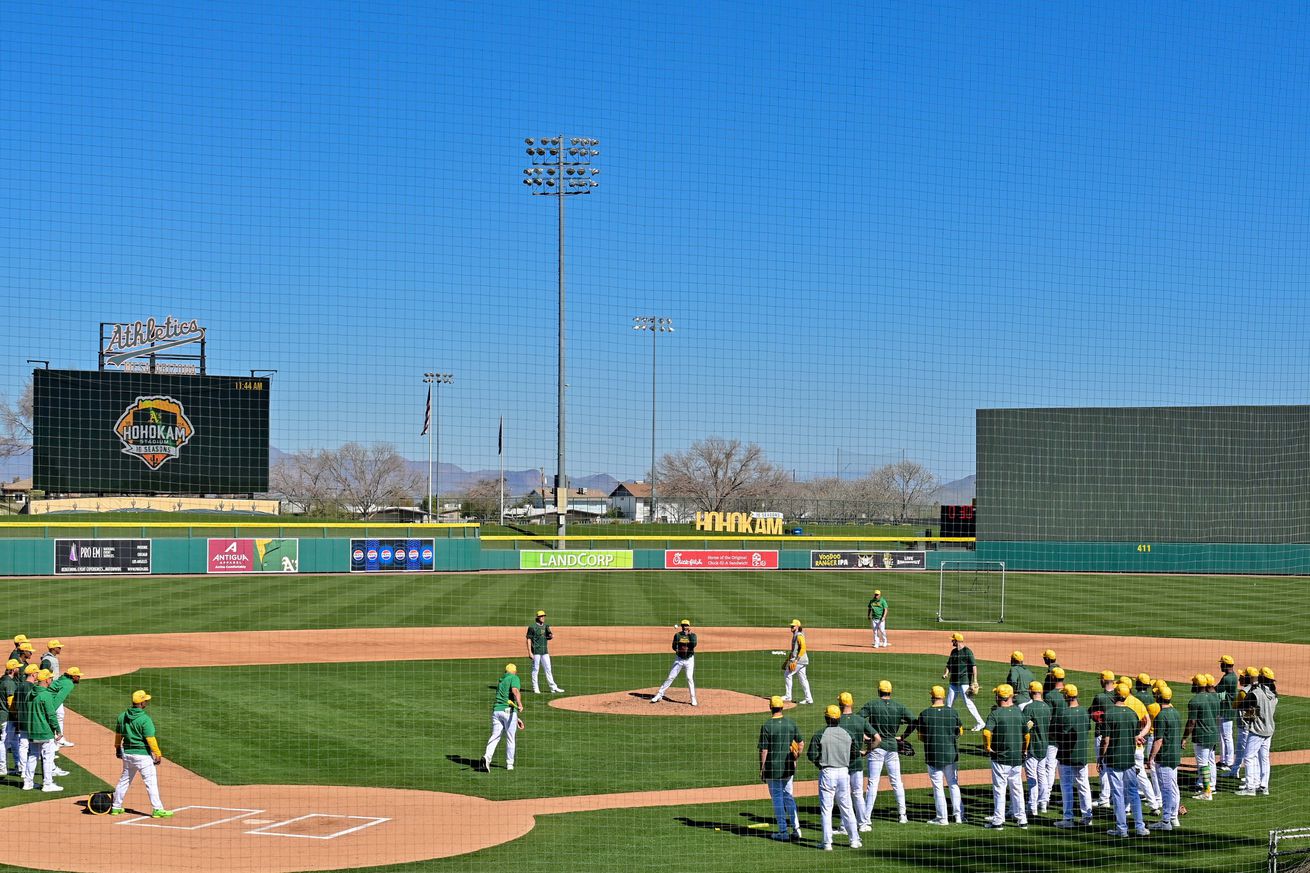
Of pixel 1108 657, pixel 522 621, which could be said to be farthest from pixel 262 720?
pixel 1108 657

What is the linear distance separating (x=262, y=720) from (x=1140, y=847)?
13256mm

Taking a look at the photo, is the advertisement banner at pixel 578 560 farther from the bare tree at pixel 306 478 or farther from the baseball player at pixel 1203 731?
the bare tree at pixel 306 478

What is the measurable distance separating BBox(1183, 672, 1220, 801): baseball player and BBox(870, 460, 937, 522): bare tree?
69682mm

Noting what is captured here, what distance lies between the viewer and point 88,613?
34.4m

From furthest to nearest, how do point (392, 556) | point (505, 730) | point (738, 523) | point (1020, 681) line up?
point (738, 523), point (392, 556), point (505, 730), point (1020, 681)

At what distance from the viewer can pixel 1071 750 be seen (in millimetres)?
13734

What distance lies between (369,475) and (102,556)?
62465 millimetres

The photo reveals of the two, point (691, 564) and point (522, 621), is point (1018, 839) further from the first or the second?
point (691, 564)

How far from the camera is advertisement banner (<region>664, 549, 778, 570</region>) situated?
5106 cm

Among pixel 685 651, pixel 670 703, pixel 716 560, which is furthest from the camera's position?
pixel 716 560

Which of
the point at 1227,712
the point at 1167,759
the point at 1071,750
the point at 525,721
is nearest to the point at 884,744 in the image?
the point at 1071,750

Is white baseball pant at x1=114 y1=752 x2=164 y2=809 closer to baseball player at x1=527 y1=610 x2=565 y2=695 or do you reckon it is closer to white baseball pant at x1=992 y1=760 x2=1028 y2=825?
baseball player at x1=527 y1=610 x2=565 y2=695

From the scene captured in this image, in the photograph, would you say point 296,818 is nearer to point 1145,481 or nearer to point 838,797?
point 838,797

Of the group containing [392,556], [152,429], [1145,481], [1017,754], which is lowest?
[1017,754]
